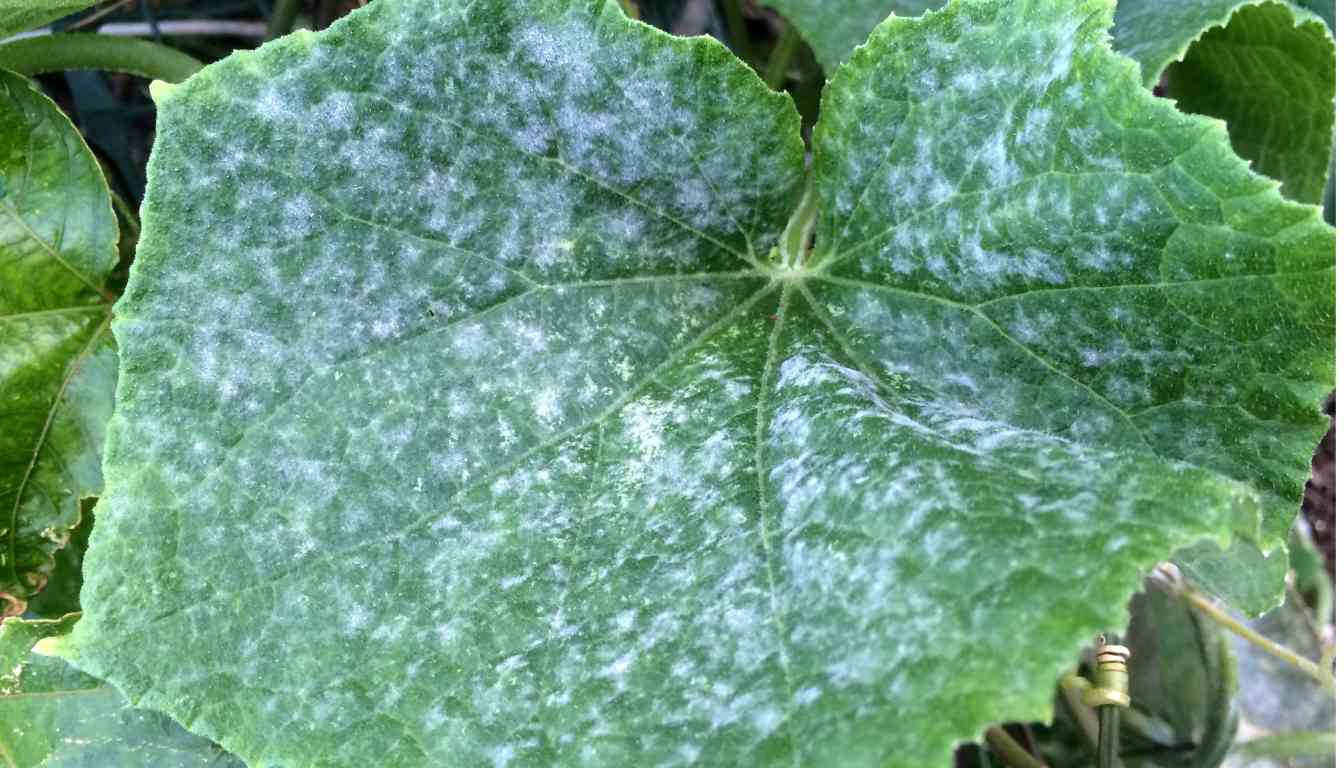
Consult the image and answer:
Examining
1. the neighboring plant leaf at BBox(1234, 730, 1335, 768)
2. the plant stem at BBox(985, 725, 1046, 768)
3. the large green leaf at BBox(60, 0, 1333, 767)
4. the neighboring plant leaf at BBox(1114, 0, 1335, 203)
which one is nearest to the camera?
the large green leaf at BBox(60, 0, 1333, 767)

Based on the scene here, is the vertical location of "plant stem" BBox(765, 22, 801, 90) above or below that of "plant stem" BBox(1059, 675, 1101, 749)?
above

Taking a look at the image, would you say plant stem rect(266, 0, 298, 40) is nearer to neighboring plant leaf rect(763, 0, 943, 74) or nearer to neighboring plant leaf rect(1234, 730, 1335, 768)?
neighboring plant leaf rect(763, 0, 943, 74)

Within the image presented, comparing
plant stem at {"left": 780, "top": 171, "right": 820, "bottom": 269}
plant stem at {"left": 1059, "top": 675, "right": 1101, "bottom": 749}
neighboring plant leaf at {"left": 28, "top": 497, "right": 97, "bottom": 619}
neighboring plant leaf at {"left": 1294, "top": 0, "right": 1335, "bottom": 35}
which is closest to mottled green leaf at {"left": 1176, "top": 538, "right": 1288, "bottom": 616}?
plant stem at {"left": 780, "top": 171, "right": 820, "bottom": 269}

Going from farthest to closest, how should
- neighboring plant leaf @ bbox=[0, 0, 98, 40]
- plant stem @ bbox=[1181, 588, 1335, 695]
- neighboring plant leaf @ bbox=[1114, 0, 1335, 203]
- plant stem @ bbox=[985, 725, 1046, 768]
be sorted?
plant stem @ bbox=[1181, 588, 1335, 695], plant stem @ bbox=[985, 725, 1046, 768], neighboring plant leaf @ bbox=[1114, 0, 1335, 203], neighboring plant leaf @ bbox=[0, 0, 98, 40]

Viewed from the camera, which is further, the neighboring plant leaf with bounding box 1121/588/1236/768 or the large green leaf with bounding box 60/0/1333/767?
the neighboring plant leaf with bounding box 1121/588/1236/768

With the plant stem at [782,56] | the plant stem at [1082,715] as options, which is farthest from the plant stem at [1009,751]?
the plant stem at [782,56]

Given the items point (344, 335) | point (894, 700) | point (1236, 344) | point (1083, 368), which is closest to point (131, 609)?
point (344, 335)

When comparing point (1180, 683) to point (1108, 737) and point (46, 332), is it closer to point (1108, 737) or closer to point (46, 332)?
point (1108, 737)
